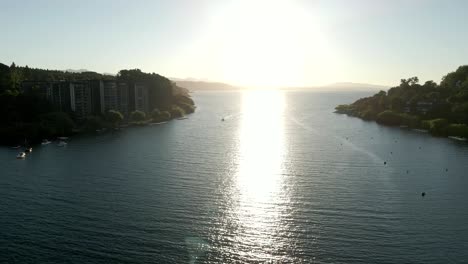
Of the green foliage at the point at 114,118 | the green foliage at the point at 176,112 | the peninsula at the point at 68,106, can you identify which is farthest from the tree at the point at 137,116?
the green foliage at the point at 176,112

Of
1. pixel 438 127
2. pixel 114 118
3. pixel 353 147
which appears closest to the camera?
pixel 353 147

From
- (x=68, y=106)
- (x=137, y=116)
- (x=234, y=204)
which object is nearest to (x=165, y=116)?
(x=137, y=116)

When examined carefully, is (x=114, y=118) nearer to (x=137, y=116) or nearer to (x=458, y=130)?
(x=137, y=116)

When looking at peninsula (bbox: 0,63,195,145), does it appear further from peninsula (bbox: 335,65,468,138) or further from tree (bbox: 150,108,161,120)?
peninsula (bbox: 335,65,468,138)

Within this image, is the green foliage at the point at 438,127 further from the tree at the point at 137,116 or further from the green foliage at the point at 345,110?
the tree at the point at 137,116

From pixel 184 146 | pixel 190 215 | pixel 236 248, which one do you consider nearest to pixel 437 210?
pixel 236 248
